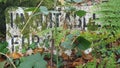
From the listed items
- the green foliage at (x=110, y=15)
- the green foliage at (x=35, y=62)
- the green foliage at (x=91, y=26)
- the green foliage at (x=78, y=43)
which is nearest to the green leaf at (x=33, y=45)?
the green foliage at (x=91, y=26)

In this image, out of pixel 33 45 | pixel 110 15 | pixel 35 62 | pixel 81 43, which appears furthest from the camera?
pixel 33 45

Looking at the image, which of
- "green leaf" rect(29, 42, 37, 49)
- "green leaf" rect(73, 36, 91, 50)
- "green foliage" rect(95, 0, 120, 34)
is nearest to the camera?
"green leaf" rect(73, 36, 91, 50)

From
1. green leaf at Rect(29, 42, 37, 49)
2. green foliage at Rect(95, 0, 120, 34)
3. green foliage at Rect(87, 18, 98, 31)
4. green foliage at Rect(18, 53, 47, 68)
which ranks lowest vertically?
green leaf at Rect(29, 42, 37, 49)

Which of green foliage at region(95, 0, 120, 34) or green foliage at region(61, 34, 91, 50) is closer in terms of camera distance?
green foliage at region(61, 34, 91, 50)

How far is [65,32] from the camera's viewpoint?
271 centimetres

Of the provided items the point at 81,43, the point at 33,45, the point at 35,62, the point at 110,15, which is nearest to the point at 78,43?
the point at 81,43

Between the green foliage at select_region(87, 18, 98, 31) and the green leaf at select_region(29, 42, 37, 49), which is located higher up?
the green foliage at select_region(87, 18, 98, 31)

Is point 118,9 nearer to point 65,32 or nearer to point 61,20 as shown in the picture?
point 65,32

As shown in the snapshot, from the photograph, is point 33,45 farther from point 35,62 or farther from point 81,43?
point 35,62

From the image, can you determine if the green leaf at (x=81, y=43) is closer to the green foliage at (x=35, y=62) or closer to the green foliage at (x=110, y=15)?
the green foliage at (x=35, y=62)

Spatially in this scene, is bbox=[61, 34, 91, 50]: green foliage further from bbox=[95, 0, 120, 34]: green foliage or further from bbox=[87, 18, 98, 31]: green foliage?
bbox=[87, 18, 98, 31]: green foliage

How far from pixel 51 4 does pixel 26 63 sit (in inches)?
68.6

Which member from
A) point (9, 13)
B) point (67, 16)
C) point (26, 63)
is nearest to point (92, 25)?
Answer: point (67, 16)

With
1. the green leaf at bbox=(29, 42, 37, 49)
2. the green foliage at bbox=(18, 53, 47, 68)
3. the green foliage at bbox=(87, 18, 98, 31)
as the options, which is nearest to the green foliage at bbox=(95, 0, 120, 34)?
the green foliage at bbox=(87, 18, 98, 31)
